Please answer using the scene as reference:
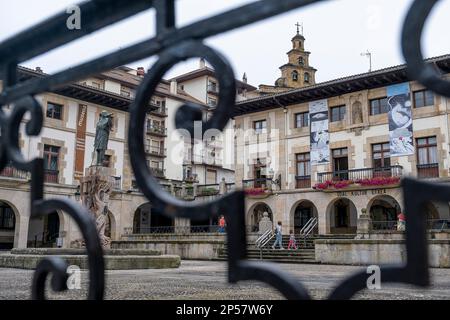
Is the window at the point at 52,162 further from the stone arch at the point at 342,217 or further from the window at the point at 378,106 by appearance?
the window at the point at 378,106

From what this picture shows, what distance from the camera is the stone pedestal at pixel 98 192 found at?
1620cm

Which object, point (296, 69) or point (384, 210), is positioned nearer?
point (384, 210)

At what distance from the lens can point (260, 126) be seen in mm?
32500

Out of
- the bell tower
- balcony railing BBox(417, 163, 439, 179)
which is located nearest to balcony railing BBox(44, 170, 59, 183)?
balcony railing BBox(417, 163, 439, 179)

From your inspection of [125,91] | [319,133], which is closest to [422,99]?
[319,133]

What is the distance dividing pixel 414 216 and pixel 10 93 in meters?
1.34

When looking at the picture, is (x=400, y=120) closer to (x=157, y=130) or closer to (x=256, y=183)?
(x=256, y=183)

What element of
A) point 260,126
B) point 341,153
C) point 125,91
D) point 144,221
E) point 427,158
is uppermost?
point 125,91

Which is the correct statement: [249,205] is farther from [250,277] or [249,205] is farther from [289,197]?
[250,277]

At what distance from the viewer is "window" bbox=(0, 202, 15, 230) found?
3098cm

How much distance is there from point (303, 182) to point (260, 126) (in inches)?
200

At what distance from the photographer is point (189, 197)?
34844 mm

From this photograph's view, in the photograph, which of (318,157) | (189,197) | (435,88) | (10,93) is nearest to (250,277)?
(435,88)

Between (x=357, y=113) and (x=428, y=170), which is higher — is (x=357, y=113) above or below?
above
